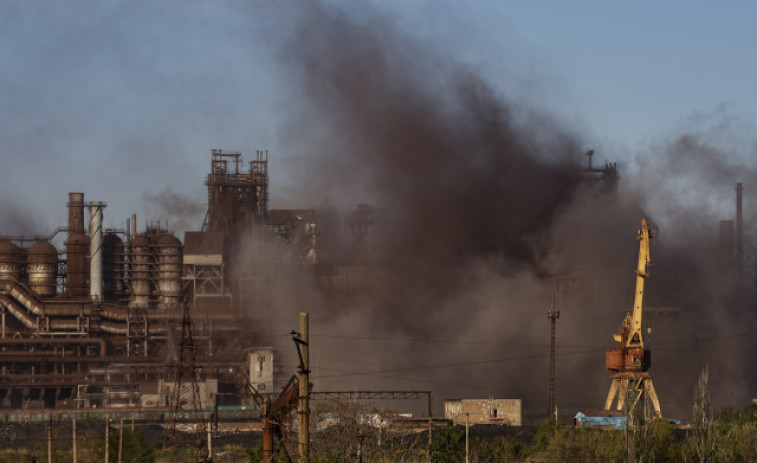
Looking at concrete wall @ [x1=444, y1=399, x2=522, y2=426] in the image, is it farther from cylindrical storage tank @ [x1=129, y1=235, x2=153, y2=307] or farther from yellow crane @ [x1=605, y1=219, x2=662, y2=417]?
cylindrical storage tank @ [x1=129, y1=235, x2=153, y2=307]

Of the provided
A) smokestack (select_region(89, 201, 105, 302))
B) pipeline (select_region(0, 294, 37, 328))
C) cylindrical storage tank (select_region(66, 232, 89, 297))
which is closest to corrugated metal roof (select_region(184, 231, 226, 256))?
smokestack (select_region(89, 201, 105, 302))

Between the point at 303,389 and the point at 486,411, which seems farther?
the point at 486,411

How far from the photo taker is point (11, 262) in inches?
4668

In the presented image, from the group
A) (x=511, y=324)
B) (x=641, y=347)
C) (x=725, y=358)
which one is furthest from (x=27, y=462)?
(x=725, y=358)

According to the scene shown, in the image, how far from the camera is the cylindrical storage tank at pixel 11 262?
388 ft

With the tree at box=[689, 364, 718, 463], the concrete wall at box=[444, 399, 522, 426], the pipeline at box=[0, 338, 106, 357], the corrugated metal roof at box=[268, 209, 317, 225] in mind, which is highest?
the corrugated metal roof at box=[268, 209, 317, 225]

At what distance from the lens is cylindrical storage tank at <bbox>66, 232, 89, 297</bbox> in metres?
118

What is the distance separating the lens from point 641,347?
9106 centimetres

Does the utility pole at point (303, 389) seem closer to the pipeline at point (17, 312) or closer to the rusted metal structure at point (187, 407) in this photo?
the rusted metal structure at point (187, 407)

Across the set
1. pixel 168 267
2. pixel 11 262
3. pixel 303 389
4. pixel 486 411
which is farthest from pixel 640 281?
pixel 303 389

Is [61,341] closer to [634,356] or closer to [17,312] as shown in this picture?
[17,312]

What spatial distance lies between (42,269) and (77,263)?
12.1 feet

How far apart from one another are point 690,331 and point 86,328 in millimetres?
54311

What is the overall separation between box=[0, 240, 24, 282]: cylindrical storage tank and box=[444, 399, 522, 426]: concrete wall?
4750 centimetres
